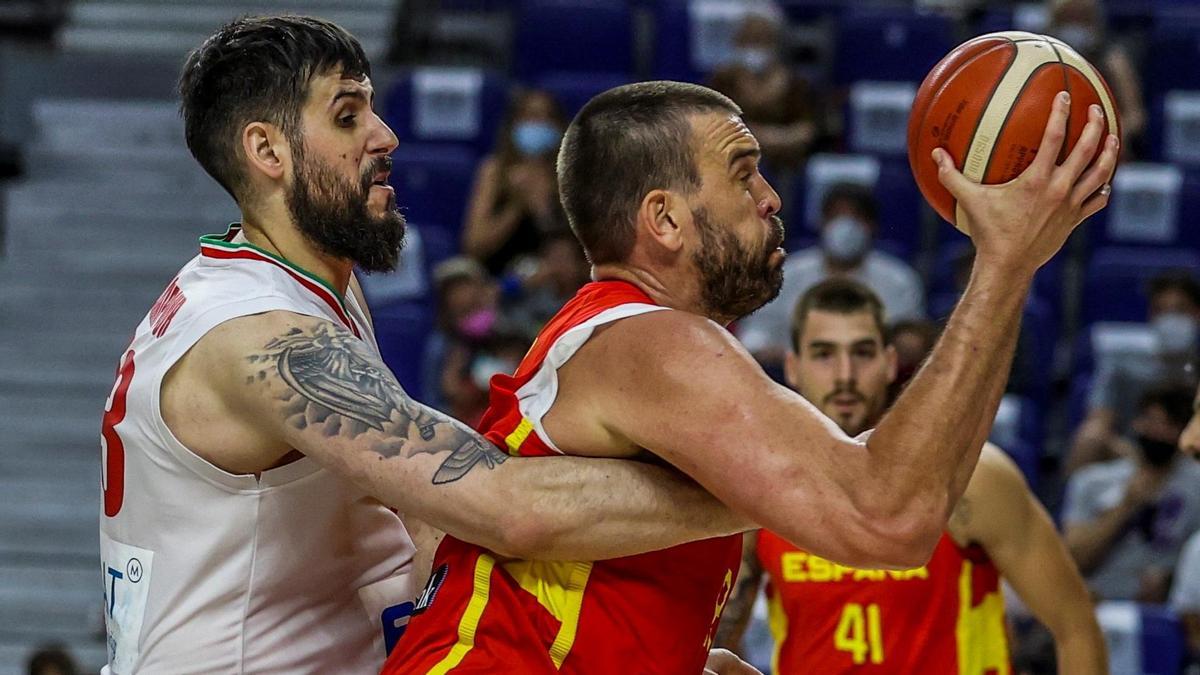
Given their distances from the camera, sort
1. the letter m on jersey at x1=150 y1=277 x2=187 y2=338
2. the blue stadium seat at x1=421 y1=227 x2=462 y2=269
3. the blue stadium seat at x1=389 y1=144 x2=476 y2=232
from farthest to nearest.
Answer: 1. the blue stadium seat at x1=389 y1=144 x2=476 y2=232
2. the blue stadium seat at x1=421 y1=227 x2=462 y2=269
3. the letter m on jersey at x1=150 y1=277 x2=187 y2=338

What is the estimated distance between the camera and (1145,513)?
7.26 metres

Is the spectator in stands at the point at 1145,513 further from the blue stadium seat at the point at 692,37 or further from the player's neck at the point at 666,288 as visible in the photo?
the player's neck at the point at 666,288

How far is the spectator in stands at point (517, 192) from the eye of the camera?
8.88m

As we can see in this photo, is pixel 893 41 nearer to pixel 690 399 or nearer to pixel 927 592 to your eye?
pixel 927 592

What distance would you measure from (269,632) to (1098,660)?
218cm

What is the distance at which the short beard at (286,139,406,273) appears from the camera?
3168mm

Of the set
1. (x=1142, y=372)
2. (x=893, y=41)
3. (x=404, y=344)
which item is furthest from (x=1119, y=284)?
(x=404, y=344)

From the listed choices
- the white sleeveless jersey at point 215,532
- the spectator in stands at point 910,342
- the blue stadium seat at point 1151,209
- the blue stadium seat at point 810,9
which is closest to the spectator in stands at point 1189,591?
the spectator in stands at point 910,342

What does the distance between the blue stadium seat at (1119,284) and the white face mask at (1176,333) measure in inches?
17.9

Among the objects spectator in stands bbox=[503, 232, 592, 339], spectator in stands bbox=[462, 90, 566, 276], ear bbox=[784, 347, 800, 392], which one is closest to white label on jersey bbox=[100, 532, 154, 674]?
ear bbox=[784, 347, 800, 392]

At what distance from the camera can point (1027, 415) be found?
790 centimetres

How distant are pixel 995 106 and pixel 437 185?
6553mm

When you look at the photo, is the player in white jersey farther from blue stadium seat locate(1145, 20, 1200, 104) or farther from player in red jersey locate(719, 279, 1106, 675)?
blue stadium seat locate(1145, 20, 1200, 104)

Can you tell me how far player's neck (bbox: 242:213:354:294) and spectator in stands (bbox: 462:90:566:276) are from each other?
18.3 ft
